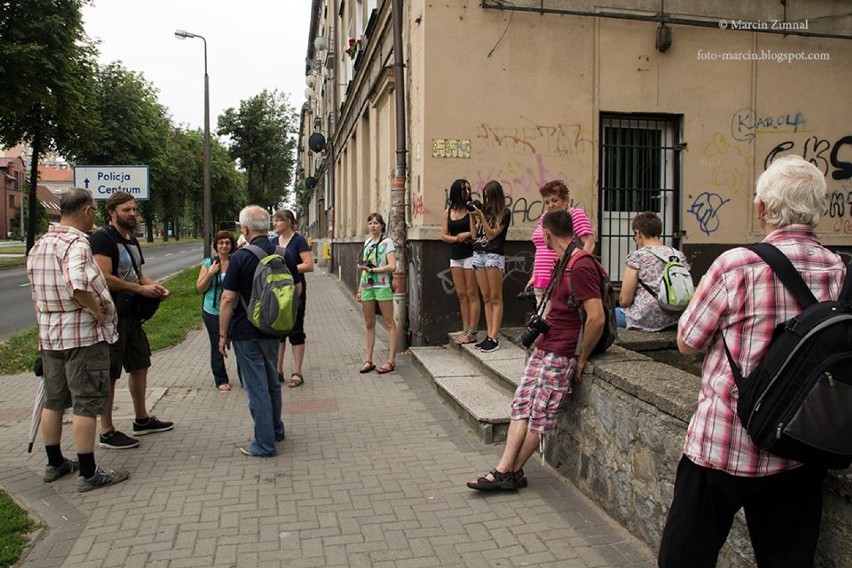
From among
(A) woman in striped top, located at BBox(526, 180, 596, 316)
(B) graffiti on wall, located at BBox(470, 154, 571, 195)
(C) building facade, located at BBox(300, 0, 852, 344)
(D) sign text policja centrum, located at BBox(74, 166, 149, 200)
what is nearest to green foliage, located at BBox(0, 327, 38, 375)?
(D) sign text policja centrum, located at BBox(74, 166, 149, 200)

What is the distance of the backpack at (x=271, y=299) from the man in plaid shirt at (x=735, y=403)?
333 cm

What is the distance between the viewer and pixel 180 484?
4672 mm

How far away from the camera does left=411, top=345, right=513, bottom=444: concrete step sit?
213 inches

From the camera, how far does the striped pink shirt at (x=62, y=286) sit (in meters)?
4.49

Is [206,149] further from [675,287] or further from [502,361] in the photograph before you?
[675,287]

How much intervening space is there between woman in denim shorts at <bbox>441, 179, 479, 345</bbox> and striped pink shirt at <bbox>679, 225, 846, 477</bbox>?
519cm

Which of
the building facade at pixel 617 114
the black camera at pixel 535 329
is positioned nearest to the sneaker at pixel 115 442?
the black camera at pixel 535 329

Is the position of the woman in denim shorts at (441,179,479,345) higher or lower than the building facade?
lower

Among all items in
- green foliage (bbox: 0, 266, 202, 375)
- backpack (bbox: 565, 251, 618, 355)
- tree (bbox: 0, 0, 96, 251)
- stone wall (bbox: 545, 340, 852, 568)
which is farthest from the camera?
tree (bbox: 0, 0, 96, 251)

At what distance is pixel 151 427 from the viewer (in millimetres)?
5891

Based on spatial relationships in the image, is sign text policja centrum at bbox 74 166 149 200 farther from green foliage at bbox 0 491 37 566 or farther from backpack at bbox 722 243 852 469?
backpack at bbox 722 243 852 469

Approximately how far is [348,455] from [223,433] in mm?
1334

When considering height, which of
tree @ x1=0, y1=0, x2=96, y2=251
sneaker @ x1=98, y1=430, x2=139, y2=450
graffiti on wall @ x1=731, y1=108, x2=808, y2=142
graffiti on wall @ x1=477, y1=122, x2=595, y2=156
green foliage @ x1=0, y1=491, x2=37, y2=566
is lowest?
green foliage @ x1=0, y1=491, x2=37, y2=566

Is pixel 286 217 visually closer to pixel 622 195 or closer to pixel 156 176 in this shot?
pixel 622 195
